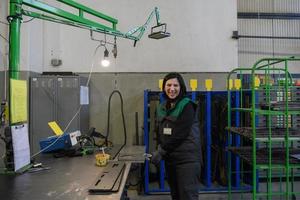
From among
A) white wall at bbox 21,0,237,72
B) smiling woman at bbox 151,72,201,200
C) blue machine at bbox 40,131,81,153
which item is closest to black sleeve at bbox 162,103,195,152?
smiling woman at bbox 151,72,201,200

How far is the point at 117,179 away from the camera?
189 cm

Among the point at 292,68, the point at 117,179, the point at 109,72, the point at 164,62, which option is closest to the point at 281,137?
the point at 117,179

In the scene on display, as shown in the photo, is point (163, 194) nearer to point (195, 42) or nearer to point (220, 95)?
point (220, 95)

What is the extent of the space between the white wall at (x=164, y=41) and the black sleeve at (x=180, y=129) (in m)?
2.15

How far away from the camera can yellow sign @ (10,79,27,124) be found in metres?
2.02

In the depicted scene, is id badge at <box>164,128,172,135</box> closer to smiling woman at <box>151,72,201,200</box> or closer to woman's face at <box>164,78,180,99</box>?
smiling woman at <box>151,72,201,200</box>

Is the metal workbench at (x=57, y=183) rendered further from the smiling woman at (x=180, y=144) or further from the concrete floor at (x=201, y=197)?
the concrete floor at (x=201, y=197)

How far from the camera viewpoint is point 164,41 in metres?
4.78

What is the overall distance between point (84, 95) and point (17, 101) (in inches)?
86.4

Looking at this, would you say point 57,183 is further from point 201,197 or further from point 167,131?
point 201,197

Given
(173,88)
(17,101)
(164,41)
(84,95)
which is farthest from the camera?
(164,41)

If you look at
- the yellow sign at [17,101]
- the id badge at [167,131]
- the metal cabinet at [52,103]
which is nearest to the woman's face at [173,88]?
the id badge at [167,131]

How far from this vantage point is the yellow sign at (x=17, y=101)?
202 cm

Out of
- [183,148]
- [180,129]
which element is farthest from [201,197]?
[180,129]
